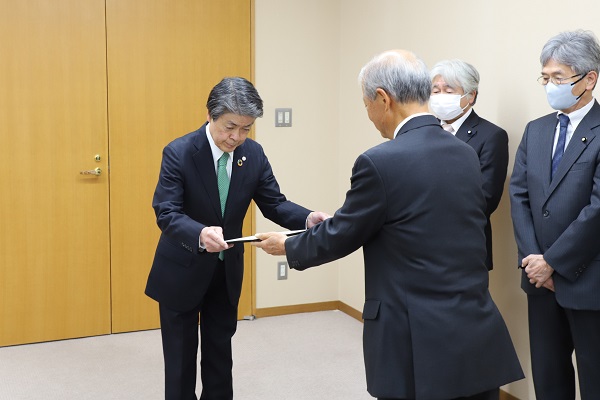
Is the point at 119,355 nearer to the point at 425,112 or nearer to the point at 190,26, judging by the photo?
the point at 190,26

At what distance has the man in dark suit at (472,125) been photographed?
3385mm

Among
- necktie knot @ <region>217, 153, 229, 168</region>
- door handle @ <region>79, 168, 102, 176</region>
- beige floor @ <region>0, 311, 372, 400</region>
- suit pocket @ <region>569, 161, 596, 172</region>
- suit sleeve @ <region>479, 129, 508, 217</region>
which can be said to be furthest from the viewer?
door handle @ <region>79, 168, 102, 176</region>

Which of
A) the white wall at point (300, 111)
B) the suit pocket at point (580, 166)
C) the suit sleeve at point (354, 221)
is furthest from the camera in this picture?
the white wall at point (300, 111)

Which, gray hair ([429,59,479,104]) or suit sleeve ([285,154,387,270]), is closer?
suit sleeve ([285,154,387,270])

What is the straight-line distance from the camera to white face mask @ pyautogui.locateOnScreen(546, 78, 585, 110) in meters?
2.86

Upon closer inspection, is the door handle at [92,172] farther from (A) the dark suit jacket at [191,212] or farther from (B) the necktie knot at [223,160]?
(B) the necktie knot at [223,160]

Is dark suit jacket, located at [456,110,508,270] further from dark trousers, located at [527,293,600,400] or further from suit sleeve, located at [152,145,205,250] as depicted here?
suit sleeve, located at [152,145,205,250]

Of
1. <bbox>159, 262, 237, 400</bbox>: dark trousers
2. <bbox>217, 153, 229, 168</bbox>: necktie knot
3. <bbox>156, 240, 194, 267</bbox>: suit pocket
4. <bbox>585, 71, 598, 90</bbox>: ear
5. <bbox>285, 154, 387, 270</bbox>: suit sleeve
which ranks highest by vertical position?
<bbox>585, 71, 598, 90</bbox>: ear

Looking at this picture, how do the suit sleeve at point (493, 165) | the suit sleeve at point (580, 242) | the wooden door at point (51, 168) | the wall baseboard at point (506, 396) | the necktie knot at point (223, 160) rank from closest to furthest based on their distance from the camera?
the suit sleeve at point (580, 242)
the necktie knot at point (223, 160)
the suit sleeve at point (493, 165)
the wall baseboard at point (506, 396)
the wooden door at point (51, 168)

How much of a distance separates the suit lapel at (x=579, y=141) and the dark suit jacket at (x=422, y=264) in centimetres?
96

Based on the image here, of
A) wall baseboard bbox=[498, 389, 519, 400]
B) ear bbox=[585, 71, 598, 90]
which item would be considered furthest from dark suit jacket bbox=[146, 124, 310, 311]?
wall baseboard bbox=[498, 389, 519, 400]

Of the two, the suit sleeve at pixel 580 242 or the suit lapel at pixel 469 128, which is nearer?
the suit sleeve at pixel 580 242

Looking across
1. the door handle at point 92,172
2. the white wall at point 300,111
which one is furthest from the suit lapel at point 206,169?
the white wall at point 300,111

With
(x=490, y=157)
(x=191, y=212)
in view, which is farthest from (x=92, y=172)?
(x=490, y=157)
